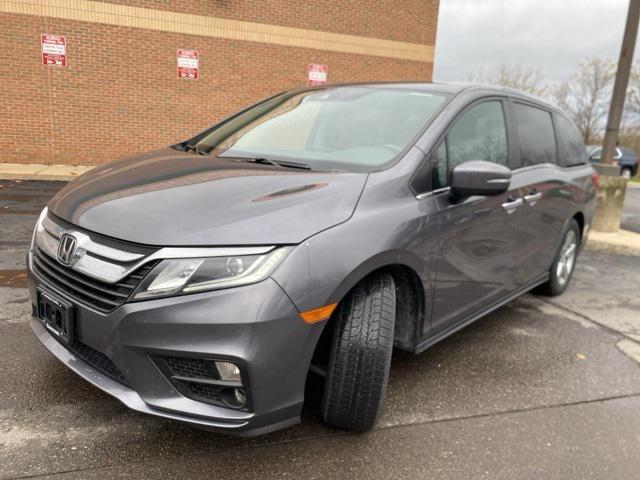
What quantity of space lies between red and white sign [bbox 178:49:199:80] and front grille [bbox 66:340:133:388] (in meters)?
11.0

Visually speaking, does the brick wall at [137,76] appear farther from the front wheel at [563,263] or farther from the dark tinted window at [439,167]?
the dark tinted window at [439,167]

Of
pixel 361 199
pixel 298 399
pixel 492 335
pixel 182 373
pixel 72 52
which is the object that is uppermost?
pixel 72 52

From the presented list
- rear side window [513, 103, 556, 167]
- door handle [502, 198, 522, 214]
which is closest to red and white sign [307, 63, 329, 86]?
rear side window [513, 103, 556, 167]

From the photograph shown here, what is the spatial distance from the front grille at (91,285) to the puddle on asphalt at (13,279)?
2.17m

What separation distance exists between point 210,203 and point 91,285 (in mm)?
553

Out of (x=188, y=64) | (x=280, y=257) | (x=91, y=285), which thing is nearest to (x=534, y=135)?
(x=280, y=257)

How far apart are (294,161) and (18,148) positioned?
10945mm

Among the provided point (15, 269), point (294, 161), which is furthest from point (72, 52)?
point (294, 161)

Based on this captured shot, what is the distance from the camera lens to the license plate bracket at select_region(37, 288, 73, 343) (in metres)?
2.09

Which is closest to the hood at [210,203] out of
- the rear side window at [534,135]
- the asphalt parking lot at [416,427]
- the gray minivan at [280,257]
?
the gray minivan at [280,257]

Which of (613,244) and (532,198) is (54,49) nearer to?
(532,198)

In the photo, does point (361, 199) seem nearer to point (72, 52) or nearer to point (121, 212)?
point (121, 212)

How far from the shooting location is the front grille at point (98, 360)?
204 centimetres

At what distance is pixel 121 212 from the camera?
2.12 m
